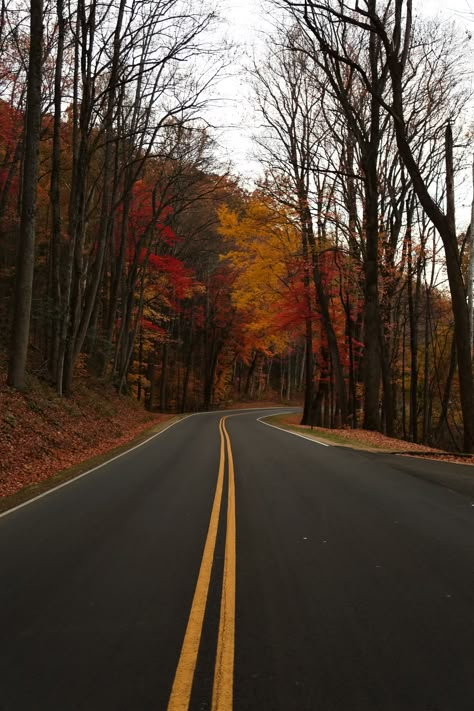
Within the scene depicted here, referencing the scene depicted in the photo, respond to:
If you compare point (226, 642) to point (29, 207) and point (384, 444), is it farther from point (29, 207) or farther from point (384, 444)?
point (384, 444)

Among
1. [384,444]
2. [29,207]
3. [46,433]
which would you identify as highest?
[29,207]

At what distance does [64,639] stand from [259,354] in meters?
57.2

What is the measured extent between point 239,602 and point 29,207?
13.6 metres

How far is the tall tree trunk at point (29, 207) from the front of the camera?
47.2ft

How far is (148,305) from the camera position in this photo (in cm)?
3803

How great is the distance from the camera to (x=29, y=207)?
14.6 m

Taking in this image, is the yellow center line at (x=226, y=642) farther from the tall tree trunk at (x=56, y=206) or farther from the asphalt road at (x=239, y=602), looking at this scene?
the tall tree trunk at (x=56, y=206)

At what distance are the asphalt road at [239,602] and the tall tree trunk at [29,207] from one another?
298 inches

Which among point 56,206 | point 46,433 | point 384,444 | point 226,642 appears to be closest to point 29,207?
point 56,206

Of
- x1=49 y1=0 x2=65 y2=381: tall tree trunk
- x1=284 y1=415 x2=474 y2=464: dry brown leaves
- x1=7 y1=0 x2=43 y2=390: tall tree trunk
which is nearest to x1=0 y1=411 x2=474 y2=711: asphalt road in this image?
x1=284 y1=415 x2=474 y2=464: dry brown leaves

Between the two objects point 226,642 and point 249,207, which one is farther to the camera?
point 249,207

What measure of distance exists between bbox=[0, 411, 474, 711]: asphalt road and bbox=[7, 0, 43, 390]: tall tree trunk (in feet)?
24.8

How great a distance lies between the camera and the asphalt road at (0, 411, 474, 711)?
117 inches

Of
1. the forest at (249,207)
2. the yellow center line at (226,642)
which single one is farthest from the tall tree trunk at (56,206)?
the yellow center line at (226,642)
